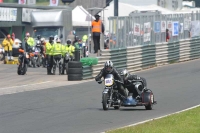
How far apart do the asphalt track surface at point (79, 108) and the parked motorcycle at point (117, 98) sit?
17 centimetres

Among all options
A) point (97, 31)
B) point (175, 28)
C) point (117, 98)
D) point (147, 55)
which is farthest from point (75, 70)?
point (175, 28)

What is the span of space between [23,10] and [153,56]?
1654cm

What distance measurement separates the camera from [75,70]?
22.3 metres

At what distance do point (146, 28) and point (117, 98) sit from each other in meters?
13.8

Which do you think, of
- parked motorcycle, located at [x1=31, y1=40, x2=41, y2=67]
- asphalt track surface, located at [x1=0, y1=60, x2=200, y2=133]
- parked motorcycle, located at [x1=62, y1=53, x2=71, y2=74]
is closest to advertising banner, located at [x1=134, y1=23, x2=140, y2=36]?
parked motorcycle, located at [x1=62, y1=53, x2=71, y2=74]

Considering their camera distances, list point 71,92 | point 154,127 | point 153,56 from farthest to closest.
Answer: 1. point 153,56
2. point 71,92
3. point 154,127

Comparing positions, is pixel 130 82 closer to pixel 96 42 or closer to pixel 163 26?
pixel 96 42

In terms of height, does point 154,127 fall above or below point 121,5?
below

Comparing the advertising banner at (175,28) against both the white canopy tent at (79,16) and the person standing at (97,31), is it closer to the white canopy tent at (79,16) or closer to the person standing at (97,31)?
the person standing at (97,31)

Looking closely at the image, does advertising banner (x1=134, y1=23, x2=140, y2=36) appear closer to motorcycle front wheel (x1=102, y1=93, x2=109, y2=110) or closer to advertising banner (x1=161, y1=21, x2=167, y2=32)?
advertising banner (x1=161, y1=21, x2=167, y2=32)

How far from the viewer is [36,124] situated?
11.8 metres

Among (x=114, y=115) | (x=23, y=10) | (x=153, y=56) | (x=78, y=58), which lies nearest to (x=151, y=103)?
(x=114, y=115)

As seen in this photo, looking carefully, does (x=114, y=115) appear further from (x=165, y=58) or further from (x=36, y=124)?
(x=165, y=58)

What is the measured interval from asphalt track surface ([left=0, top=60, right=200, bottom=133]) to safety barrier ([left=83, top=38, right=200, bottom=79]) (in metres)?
2.09
